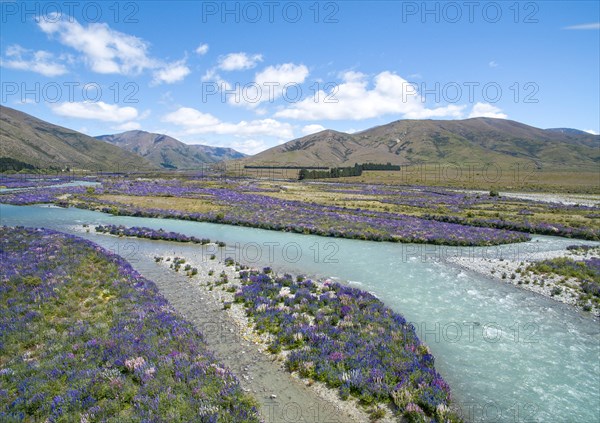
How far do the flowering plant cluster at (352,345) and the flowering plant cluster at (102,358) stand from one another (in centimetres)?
334

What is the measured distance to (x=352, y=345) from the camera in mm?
14344

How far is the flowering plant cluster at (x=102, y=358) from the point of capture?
9.93m

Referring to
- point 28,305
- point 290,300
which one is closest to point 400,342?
point 290,300

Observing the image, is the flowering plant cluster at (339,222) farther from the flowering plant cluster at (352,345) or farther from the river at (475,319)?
the flowering plant cluster at (352,345)

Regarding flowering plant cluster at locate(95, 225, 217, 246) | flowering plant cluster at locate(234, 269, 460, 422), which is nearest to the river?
flowering plant cluster at locate(234, 269, 460, 422)

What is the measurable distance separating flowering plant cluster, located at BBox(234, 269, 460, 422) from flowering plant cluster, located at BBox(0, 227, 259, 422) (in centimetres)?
334

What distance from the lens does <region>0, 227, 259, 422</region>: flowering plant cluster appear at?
391 inches

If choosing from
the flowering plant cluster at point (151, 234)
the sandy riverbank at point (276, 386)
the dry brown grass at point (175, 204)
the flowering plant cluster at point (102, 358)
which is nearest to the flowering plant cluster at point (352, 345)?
the sandy riverbank at point (276, 386)

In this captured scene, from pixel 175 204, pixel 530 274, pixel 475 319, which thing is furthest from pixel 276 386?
pixel 175 204

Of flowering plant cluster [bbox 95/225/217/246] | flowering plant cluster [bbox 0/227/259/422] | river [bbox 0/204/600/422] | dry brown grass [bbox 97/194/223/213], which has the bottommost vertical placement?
river [bbox 0/204/600/422]

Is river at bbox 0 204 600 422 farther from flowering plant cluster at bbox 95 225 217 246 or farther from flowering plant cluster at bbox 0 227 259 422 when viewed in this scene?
flowering plant cluster at bbox 0 227 259 422

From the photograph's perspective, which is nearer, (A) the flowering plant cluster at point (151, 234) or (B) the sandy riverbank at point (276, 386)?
(B) the sandy riverbank at point (276, 386)

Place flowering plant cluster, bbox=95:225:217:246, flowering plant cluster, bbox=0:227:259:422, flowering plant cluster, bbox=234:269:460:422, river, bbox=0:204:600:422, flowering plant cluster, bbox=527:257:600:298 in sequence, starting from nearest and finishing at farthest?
flowering plant cluster, bbox=0:227:259:422
flowering plant cluster, bbox=234:269:460:422
river, bbox=0:204:600:422
flowering plant cluster, bbox=527:257:600:298
flowering plant cluster, bbox=95:225:217:246

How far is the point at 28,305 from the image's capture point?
16703 mm
